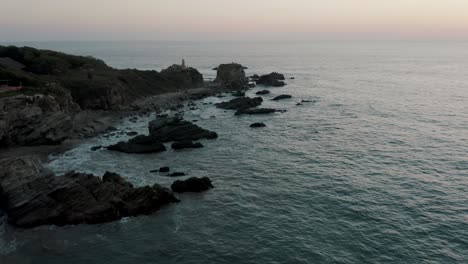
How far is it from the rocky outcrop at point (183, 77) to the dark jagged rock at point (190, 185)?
337 ft

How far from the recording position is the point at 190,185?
52.6m

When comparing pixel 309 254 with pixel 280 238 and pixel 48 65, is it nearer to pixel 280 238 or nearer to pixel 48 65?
pixel 280 238

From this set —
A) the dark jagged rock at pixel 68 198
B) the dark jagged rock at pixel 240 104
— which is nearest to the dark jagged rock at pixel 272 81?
the dark jagged rock at pixel 240 104

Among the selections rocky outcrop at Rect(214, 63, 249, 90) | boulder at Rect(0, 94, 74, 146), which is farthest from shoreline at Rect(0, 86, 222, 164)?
rocky outcrop at Rect(214, 63, 249, 90)

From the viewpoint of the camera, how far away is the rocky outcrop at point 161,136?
71250mm

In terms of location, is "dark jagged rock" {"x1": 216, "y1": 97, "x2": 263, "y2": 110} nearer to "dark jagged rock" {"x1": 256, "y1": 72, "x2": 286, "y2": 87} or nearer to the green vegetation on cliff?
the green vegetation on cliff

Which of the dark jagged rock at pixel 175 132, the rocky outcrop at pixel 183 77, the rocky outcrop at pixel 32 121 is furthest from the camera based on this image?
the rocky outcrop at pixel 183 77

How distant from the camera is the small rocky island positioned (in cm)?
4444

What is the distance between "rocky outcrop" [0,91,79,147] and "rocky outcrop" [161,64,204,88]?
78394 mm

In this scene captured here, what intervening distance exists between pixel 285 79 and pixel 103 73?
86127 millimetres

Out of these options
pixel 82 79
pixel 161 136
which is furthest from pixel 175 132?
pixel 82 79

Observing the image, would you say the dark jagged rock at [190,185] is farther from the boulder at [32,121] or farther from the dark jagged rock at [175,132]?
the boulder at [32,121]

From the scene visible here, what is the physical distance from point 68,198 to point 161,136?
112ft

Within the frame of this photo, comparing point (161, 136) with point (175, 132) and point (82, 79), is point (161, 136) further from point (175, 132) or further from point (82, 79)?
point (82, 79)
